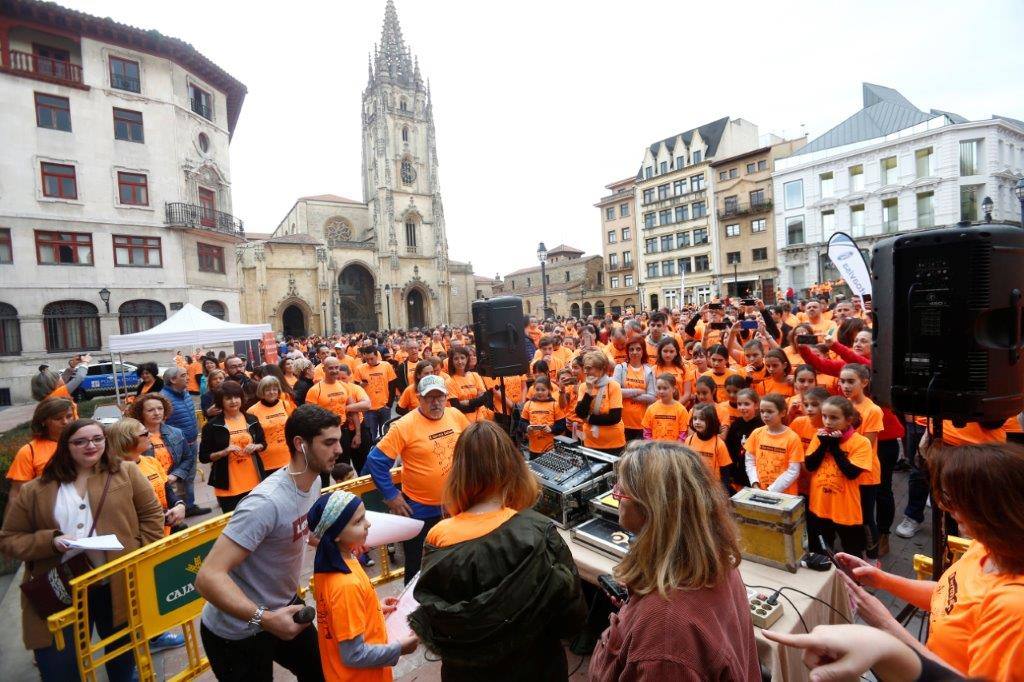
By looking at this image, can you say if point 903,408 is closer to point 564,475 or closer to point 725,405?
point 564,475

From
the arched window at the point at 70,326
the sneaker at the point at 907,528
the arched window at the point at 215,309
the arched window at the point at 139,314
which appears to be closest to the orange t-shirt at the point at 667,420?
the sneaker at the point at 907,528

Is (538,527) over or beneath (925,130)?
beneath

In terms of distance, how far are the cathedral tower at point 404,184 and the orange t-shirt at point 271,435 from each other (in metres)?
45.3

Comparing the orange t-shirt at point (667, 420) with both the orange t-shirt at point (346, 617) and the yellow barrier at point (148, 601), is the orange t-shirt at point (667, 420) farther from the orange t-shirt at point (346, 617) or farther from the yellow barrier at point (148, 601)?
the orange t-shirt at point (346, 617)

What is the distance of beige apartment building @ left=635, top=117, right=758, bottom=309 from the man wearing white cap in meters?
37.2

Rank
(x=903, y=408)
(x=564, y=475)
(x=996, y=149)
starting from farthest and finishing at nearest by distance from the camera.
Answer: (x=996, y=149)
(x=564, y=475)
(x=903, y=408)

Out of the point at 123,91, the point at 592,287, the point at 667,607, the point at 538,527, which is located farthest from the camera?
the point at 592,287

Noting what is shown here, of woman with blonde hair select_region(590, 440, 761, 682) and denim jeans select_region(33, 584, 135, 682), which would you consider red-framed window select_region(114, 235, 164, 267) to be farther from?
woman with blonde hair select_region(590, 440, 761, 682)

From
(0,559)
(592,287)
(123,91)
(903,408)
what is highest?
(123,91)

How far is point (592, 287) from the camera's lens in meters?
53.3

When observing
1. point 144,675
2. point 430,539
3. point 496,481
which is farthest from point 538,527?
point 144,675

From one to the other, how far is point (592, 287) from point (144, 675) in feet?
171

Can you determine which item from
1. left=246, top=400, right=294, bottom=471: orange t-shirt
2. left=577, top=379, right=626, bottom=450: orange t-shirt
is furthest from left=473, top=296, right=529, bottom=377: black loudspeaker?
left=246, top=400, right=294, bottom=471: orange t-shirt

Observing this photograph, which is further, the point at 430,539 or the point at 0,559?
the point at 0,559
